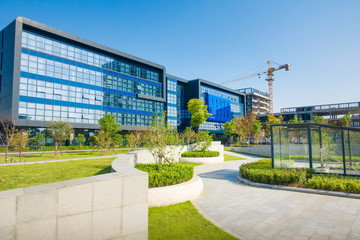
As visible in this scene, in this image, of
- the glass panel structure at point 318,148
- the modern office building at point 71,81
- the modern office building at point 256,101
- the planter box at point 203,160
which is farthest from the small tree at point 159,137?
the modern office building at point 256,101

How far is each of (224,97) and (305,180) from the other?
72.0 m

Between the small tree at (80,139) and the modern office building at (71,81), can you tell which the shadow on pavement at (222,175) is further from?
the small tree at (80,139)

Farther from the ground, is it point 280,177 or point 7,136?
point 7,136

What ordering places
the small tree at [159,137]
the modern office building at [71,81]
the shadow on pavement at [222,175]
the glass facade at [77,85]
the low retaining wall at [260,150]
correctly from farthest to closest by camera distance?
the glass facade at [77,85]
the modern office building at [71,81]
the low retaining wall at [260,150]
the shadow on pavement at [222,175]
the small tree at [159,137]

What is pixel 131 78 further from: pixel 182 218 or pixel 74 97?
pixel 182 218

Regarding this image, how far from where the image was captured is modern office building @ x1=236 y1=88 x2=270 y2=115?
10106cm

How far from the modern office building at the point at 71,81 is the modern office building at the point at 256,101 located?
2106 inches

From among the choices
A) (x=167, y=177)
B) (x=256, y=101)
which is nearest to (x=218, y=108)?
(x=256, y=101)

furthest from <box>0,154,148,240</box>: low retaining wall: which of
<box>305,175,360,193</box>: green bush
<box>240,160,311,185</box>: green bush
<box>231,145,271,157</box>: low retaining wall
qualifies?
<box>231,145,271,157</box>: low retaining wall

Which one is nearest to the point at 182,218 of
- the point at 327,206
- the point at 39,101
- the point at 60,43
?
the point at 327,206

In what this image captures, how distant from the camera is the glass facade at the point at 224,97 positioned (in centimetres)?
6856

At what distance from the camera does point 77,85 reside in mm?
41312

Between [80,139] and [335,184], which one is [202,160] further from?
[80,139]

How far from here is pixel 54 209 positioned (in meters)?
3.45
